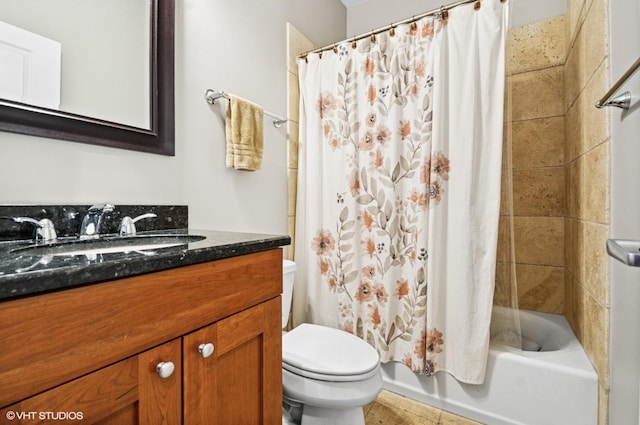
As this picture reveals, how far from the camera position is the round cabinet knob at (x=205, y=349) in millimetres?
623

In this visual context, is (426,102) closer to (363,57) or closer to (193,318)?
(363,57)

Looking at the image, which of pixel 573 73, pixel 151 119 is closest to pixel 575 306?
pixel 573 73

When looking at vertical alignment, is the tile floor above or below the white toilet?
below

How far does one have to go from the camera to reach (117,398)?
0.50 meters

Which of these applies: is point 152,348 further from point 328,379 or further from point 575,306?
point 575,306

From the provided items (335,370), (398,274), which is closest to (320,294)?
(398,274)

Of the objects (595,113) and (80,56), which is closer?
(80,56)

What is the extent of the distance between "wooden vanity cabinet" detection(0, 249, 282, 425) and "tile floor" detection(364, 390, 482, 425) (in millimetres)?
862

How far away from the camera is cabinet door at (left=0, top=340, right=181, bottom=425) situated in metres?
0.42

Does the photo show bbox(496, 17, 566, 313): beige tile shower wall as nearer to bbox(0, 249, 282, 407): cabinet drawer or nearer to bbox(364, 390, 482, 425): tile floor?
bbox(364, 390, 482, 425): tile floor

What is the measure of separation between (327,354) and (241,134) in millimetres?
1030

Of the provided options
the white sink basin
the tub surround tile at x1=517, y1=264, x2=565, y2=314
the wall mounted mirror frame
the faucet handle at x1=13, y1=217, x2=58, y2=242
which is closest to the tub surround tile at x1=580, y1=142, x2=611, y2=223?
the tub surround tile at x1=517, y1=264, x2=565, y2=314

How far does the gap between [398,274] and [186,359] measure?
117 centimetres

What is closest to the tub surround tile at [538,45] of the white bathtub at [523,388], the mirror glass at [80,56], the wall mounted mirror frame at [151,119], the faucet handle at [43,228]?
the white bathtub at [523,388]
